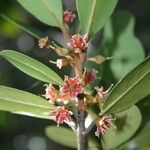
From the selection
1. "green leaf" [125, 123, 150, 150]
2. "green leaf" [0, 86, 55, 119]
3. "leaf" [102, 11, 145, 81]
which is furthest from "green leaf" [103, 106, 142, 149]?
"green leaf" [0, 86, 55, 119]

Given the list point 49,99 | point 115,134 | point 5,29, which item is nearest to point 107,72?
point 115,134

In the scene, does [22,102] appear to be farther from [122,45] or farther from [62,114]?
[122,45]

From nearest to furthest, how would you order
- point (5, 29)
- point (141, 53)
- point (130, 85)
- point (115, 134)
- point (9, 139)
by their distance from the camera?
point (130, 85) → point (115, 134) → point (141, 53) → point (5, 29) → point (9, 139)

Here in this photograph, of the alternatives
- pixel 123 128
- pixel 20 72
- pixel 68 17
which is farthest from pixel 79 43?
pixel 20 72

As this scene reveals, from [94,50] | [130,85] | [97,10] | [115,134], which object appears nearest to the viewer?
[130,85]

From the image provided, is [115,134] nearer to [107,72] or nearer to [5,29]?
[107,72]

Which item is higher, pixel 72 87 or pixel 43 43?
pixel 43 43
